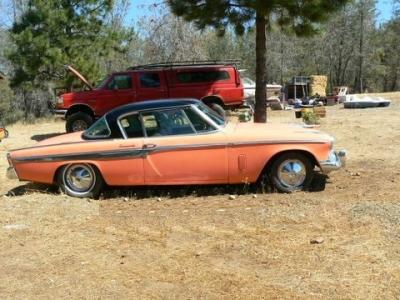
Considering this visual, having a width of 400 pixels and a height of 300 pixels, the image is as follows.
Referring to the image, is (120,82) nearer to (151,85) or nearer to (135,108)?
(151,85)

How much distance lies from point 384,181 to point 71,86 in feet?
59.8

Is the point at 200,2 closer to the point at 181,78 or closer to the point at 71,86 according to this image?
the point at 181,78

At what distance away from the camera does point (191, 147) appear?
24.2ft

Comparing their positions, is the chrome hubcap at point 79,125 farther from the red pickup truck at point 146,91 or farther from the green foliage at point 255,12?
the green foliage at point 255,12

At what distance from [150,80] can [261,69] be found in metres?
4.33

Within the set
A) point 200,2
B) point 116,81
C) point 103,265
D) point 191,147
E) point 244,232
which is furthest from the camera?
point 116,81

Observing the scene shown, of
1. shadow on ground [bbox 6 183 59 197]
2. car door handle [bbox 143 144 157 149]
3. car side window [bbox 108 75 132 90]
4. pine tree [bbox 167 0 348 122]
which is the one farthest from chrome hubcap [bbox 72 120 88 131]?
car door handle [bbox 143 144 157 149]

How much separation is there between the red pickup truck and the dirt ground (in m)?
7.70

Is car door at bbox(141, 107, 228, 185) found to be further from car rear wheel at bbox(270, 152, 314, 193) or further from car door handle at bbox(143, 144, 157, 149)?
car rear wheel at bbox(270, 152, 314, 193)

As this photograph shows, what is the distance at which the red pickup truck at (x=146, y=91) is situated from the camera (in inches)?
625

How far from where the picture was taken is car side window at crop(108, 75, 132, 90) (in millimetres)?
15977

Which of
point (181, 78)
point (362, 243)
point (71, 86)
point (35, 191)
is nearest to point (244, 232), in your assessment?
point (362, 243)

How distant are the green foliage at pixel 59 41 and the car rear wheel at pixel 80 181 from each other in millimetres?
15287

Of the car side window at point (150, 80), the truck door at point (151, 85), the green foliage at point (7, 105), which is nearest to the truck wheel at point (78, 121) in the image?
the truck door at point (151, 85)
